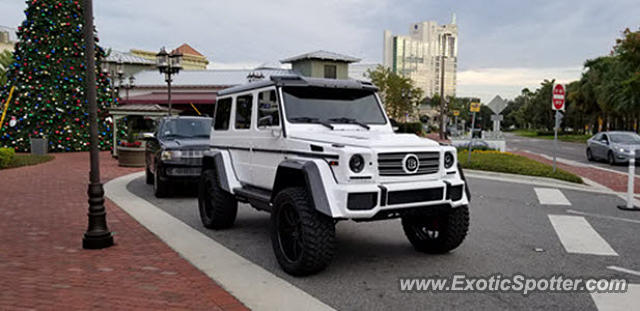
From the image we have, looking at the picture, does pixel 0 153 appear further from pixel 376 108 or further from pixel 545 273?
pixel 545 273

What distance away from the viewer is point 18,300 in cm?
409

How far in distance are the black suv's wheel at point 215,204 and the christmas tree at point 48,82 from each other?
18.2 meters

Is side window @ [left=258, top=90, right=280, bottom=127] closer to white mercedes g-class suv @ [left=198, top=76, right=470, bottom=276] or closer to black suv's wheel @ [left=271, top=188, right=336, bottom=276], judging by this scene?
white mercedes g-class suv @ [left=198, top=76, right=470, bottom=276]

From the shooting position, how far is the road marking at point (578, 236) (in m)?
5.97

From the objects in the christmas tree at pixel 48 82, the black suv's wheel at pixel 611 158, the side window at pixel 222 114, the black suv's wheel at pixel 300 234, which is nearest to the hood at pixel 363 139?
the black suv's wheel at pixel 300 234

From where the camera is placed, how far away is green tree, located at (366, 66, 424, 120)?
2146 inches

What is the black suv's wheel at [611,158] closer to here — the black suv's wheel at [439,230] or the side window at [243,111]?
the black suv's wheel at [439,230]

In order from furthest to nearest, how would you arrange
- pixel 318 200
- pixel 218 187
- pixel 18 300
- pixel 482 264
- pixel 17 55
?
pixel 17 55 < pixel 218 187 < pixel 482 264 < pixel 318 200 < pixel 18 300

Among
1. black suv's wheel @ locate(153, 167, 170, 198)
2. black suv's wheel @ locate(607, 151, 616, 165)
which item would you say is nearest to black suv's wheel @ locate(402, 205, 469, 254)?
black suv's wheel @ locate(153, 167, 170, 198)

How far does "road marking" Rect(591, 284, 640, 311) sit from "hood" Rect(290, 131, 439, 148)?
2.08 m

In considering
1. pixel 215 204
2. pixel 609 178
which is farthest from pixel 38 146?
pixel 609 178

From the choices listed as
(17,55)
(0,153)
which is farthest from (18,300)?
(17,55)

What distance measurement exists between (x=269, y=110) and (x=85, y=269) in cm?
269

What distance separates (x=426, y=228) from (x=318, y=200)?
193cm
